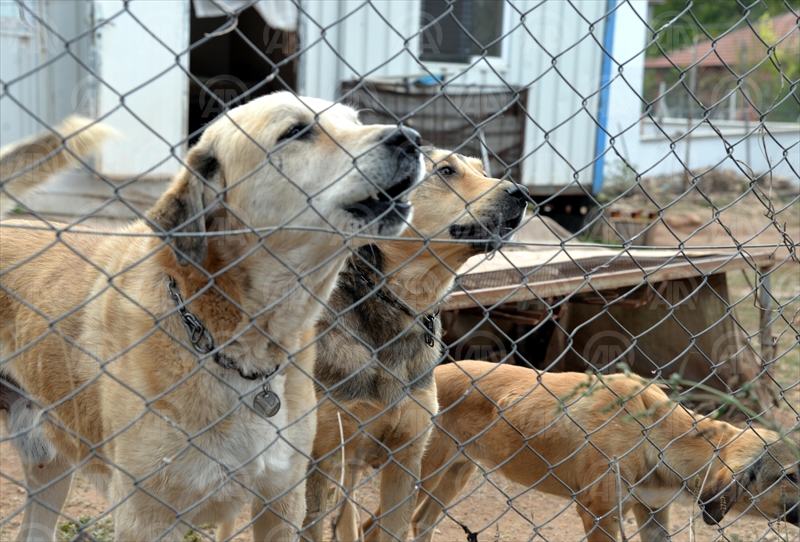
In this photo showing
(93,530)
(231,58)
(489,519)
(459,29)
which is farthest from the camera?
(231,58)

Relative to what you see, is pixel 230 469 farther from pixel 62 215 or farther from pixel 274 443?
pixel 62 215

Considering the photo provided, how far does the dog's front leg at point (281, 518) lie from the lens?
89.8 inches

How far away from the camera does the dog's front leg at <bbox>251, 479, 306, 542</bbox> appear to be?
2281mm

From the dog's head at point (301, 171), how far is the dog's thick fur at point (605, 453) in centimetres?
126

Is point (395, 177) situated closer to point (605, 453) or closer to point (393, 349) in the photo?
point (393, 349)

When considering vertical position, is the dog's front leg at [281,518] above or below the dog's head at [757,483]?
above

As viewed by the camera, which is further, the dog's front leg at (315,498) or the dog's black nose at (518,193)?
the dog's black nose at (518,193)

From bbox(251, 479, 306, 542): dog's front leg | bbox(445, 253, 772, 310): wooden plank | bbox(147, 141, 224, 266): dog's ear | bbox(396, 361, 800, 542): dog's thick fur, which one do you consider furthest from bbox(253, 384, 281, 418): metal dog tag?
bbox(445, 253, 772, 310): wooden plank

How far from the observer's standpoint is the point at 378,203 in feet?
6.72

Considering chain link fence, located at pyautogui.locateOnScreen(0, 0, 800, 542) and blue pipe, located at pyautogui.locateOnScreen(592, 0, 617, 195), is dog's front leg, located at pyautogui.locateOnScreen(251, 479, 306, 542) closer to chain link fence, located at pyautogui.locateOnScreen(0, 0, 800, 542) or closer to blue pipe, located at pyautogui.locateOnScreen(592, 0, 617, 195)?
chain link fence, located at pyautogui.locateOnScreen(0, 0, 800, 542)

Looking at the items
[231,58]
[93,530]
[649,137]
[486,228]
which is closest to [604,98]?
[486,228]

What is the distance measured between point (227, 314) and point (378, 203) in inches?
21.0

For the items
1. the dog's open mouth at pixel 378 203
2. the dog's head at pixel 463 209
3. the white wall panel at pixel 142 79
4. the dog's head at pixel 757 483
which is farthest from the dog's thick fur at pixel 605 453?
the white wall panel at pixel 142 79

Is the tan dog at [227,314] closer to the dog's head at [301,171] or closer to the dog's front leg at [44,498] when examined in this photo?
the dog's head at [301,171]
